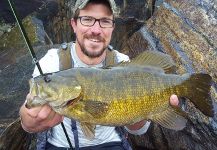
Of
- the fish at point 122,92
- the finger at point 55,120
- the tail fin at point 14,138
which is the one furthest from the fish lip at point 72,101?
the tail fin at point 14,138

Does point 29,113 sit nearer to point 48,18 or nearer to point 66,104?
point 66,104

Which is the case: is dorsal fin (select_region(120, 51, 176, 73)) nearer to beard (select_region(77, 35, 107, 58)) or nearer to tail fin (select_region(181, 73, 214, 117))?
tail fin (select_region(181, 73, 214, 117))

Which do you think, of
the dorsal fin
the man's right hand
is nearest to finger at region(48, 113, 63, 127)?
the man's right hand

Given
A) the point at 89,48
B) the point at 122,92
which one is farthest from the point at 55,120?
the point at 89,48

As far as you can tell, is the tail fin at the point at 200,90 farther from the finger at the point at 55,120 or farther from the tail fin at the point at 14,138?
the tail fin at the point at 14,138

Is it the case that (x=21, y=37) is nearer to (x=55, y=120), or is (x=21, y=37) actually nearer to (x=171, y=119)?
(x=55, y=120)

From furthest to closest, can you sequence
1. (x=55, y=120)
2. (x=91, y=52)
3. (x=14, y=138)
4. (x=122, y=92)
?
1. (x=14, y=138)
2. (x=91, y=52)
3. (x=55, y=120)
4. (x=122, y=92)
